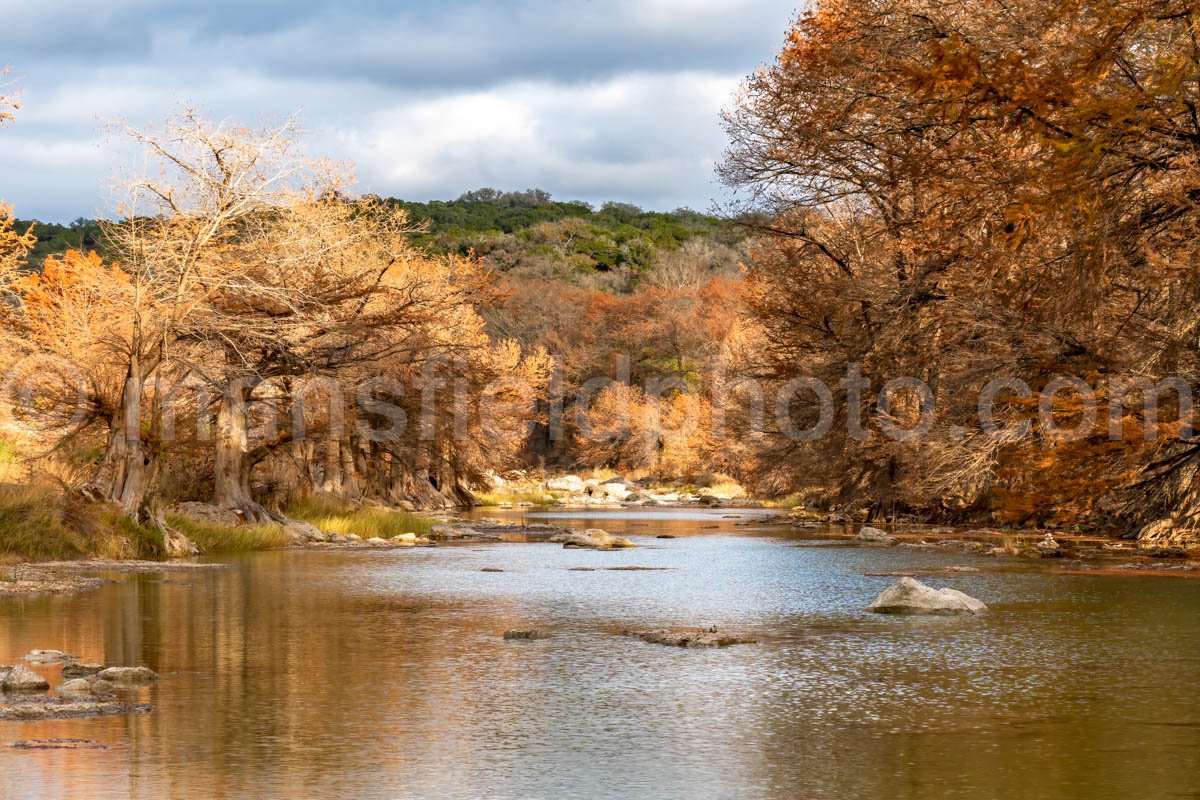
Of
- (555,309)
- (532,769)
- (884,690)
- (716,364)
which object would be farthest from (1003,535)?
(555,309)

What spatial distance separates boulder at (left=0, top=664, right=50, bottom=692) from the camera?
28.2ft

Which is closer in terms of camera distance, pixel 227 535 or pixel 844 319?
pixel 227 535

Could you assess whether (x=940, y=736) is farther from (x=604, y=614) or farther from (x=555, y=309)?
(x=555, y=309)

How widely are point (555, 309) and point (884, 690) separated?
7541 cm

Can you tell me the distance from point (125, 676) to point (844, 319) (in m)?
26.2

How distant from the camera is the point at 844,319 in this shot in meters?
33.2

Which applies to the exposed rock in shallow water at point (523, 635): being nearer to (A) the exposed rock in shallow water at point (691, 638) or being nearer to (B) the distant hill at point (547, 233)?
(A) the exposed rock in shallow water at point (691, 638)

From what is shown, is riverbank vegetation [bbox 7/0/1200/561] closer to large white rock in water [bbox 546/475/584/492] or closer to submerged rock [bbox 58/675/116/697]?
submerged rock [bbox 58/675/116/697]

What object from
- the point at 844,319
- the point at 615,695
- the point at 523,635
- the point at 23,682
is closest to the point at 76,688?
the point at 23,682

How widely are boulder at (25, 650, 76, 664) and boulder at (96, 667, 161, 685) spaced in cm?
75

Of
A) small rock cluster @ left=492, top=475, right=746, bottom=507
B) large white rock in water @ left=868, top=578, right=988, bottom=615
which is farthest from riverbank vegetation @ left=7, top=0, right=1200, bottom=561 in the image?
small rock cluster @ left=492, top=475, right=746, bottom=507

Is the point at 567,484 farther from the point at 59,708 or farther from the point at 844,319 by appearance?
the point at 59,708

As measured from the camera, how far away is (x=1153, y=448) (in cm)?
1789

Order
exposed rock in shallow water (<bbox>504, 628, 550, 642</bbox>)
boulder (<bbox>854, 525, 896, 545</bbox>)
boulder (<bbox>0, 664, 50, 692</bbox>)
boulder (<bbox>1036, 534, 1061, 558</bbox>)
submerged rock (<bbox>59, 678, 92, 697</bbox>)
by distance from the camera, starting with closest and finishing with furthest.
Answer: submerged rock (<bbox>59, 678, 92, 697</bbox>) → boulder (<bbox>0, 664, 50, 692</bbox>) → exposed rock in shallow water (<bbox>504, 628, 550, 642</bbox>) → boulder (<bbox>1036, 534, 1061, 558</bbox>) → boulder (<bbox>854, 525, 896, 545</bbox>)
